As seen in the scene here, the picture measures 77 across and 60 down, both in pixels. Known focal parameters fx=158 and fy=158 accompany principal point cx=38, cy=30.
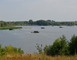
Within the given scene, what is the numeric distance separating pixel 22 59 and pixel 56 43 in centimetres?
1658

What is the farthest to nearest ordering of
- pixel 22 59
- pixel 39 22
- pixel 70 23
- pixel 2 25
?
pixel 70 23
pixel 39 22
pixel 2 25
pixel 22 59

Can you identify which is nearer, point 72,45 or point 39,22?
point 72,45

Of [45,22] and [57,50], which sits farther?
[45,22]

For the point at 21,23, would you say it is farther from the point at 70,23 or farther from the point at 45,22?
the point at 70,23

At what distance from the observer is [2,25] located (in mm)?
122062

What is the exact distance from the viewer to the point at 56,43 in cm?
2077

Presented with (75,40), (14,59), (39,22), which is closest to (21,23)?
(39,22)

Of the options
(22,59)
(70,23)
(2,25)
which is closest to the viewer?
(22,59)

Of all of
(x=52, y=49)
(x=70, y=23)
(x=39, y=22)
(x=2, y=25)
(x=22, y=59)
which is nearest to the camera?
(x=22, y=59)

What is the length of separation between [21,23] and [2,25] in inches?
2643

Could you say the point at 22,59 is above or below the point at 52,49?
above

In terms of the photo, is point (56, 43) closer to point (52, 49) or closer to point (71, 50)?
point (52, 49)

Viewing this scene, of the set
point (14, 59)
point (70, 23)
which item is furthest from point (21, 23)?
point (14, 59)

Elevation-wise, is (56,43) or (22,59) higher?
(22,59)
